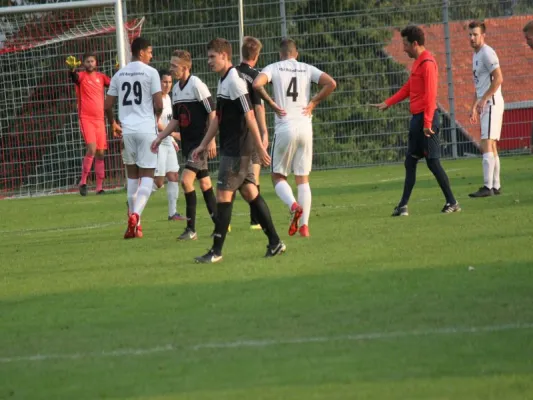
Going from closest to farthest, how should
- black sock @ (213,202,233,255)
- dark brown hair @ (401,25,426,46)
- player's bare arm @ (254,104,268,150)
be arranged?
black sock @ (213,202,233,255), player's bare arm @ (254,104,268,150), dark brown hair @ (401,25,426,46)

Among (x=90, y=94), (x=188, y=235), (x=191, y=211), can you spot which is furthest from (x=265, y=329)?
(x=90, y=94)

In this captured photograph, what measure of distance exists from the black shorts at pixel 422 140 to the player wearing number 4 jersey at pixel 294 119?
194 centimetres

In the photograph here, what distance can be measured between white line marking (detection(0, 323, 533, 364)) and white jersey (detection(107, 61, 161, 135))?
725 centimetres

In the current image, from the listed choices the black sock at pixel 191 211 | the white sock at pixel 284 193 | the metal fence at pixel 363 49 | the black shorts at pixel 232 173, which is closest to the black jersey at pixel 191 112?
the black sock at pixel 191 211

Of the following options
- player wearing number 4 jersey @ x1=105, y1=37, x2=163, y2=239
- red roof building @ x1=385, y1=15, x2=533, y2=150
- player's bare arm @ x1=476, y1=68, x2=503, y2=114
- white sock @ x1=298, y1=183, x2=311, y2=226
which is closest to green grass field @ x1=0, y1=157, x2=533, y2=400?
white sock @ x1=298, y1=183, x2=311, y2=226

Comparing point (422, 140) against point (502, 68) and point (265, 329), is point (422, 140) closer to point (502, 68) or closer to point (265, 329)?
point (265, 329)

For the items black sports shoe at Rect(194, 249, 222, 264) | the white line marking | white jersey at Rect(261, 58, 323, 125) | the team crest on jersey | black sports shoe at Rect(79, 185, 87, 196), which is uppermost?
white jersey at Rect(261, 58, 323, 125)

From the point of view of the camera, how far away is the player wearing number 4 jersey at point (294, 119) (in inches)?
489

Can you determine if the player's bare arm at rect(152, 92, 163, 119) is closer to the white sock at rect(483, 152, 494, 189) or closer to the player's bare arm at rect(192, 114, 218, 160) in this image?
the player's bare arm at rect(192, 114, 218, 160)

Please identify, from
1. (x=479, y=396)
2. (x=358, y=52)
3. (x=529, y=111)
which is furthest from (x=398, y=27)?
(x=479, y=396)

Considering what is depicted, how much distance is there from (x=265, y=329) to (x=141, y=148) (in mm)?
7012

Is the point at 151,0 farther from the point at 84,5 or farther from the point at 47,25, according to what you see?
the point at 84,5

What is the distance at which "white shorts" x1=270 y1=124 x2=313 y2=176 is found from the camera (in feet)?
41.1

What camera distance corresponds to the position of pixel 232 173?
35.2 feet
